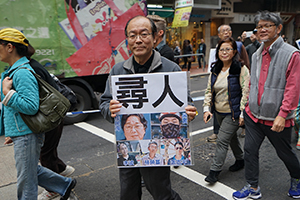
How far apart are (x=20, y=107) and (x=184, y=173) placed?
2.50 meters

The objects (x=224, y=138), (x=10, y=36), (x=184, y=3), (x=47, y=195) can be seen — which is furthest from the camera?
(x=184, y=3)

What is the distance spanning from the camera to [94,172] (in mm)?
3953

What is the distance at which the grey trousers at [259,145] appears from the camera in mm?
2785

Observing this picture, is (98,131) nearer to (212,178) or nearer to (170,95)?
(212,178)

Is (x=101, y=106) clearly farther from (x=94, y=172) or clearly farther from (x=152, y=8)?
(x=152, y=8)

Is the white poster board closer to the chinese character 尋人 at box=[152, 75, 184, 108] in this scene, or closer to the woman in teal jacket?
the chinese character 尋人 at box=[152, 75, 184, 108]

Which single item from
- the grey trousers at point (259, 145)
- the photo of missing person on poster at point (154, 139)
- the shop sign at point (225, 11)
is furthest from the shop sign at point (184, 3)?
the photo of missing person on poster at point (154, 139)

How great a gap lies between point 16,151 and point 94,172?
167cm

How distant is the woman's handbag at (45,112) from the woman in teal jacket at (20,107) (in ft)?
0.22

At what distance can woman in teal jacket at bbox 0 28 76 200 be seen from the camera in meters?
2.35

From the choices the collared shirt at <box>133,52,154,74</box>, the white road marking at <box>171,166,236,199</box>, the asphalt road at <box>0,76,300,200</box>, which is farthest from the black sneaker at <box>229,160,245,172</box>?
the collared shirt at <box>133,52,154,74</box>

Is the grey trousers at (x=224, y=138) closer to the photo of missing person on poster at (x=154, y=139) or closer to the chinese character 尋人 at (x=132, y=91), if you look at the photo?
the photo of missing person on poster at (x=154, y=139)

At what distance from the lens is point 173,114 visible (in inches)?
78.2

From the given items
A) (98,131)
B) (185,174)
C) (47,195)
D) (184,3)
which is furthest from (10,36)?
(184,3)
